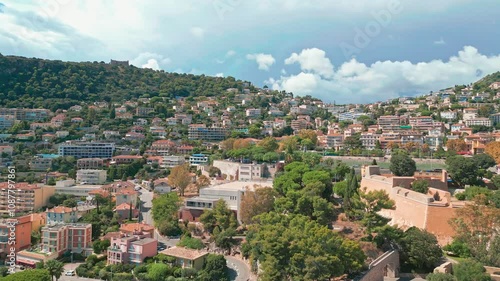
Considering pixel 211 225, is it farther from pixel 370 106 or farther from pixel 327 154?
pixel 370 106

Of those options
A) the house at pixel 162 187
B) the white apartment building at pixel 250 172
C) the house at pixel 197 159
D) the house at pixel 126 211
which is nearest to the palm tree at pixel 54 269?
the house at pixel 126 211

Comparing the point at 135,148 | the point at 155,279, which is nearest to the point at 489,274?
the point at 155,279

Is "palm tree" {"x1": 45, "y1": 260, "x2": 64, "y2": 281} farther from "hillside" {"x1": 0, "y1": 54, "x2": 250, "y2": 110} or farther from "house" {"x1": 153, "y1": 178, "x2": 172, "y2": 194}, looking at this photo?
"hillside" {"x1": 0, "y1": 54, "x2": 250, "y2": 110}

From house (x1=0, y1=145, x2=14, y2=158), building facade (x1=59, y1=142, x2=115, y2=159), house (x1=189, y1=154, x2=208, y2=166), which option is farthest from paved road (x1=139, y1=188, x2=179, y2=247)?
house (x1=0, y1=145, x2=14, y2=158)

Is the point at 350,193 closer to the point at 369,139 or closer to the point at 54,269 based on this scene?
the point at 54,269

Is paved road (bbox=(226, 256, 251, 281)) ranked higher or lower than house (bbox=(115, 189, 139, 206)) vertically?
lower

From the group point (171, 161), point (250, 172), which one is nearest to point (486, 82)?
point (250, 172)
